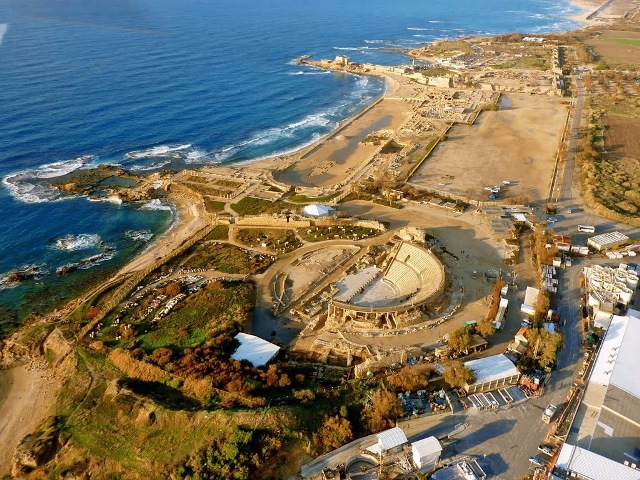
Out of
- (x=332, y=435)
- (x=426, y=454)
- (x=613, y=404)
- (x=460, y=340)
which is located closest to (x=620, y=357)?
(x=613, y=404)

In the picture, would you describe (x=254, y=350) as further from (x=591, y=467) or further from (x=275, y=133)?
(x=275, y=133)

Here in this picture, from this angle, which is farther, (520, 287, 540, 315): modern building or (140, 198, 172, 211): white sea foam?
(140, 198, 172, 211): white sea foam

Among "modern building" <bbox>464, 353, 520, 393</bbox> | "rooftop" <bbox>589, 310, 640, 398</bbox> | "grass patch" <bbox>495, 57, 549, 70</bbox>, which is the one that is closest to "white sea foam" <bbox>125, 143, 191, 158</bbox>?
"modern building" <bbox>464, 353, 520, 393</bbox>

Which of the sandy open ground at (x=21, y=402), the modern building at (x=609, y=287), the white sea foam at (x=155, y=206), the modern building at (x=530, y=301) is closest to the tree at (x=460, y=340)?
the modern building at (x=530, y=301)

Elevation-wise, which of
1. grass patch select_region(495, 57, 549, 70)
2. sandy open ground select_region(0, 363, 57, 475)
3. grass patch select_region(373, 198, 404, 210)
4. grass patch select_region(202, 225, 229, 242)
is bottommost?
sandy open ground select_region(0, 363, 57, 475)

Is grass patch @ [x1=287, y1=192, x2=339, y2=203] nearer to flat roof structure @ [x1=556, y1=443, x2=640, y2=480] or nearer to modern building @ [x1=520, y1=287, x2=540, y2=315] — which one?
modern building @ [x1=520, y1=287, x2=540, y2=315]

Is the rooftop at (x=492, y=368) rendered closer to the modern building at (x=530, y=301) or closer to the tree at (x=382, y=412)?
the tree at (x=382, y=412)

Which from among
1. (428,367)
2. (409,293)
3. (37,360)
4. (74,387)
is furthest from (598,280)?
(37,360)
